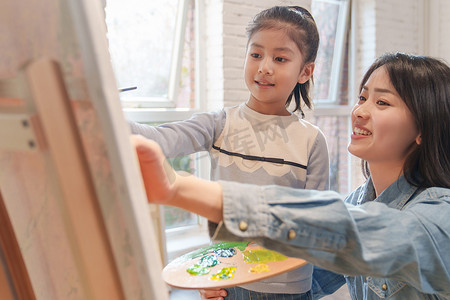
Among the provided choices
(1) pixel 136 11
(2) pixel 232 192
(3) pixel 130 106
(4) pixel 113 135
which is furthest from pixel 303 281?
(1) pixel 136 11

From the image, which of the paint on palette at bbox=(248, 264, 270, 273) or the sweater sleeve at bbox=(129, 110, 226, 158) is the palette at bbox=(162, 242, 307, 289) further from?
the sweater sleeve at bbox=(129, 110, 226, 158)

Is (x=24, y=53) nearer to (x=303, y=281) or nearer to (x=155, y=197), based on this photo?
(x=155, y=197)

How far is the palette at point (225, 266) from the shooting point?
25.2 inches

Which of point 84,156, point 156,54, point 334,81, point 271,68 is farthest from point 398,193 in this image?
point 334,81

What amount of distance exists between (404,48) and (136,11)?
8.27ft

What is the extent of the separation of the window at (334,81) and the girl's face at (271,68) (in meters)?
2.63

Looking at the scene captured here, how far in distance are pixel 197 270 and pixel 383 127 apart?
19.8 inches

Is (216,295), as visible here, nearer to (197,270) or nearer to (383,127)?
(197,270)

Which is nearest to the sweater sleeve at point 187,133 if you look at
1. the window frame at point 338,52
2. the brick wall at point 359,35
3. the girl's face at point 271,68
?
the girl's face at point 271,68

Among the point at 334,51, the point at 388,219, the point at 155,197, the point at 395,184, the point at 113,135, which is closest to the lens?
the point at 113,135

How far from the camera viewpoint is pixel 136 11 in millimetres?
2477

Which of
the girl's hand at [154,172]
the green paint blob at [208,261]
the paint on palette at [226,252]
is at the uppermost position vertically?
the girl's hand at [154,172]

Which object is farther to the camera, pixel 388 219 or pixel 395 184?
pixel 395 184

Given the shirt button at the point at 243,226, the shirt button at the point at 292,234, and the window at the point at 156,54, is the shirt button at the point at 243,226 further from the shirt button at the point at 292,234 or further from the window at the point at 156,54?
the window at the point at 156,54
